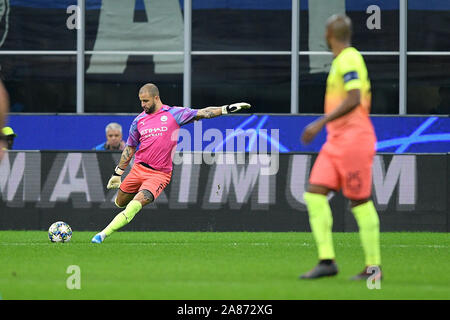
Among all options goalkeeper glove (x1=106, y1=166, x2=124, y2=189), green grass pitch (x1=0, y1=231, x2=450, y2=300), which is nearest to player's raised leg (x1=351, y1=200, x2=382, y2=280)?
green grass pitch (x1=0, y1=231, x2=450, y2=300)

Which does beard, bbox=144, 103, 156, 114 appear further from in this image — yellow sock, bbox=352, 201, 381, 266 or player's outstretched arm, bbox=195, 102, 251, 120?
yellow sock, bbox=352, 201, 381, 266

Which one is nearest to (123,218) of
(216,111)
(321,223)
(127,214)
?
(127,214)

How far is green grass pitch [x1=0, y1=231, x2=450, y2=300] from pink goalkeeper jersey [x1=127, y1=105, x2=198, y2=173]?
3.63 ft

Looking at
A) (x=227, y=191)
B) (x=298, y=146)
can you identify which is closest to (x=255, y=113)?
(x=298, y=146)

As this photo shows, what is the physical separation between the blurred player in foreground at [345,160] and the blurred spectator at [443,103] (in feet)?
56.9

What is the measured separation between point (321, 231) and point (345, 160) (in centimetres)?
63

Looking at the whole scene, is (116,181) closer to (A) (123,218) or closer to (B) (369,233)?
(A) (123,218)

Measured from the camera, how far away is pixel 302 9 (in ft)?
86.0

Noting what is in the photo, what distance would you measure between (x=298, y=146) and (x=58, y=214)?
9268mm

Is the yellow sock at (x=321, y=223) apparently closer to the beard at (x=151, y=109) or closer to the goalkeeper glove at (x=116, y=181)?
the beard at (x=151, y=109)

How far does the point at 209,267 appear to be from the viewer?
10742 mm
